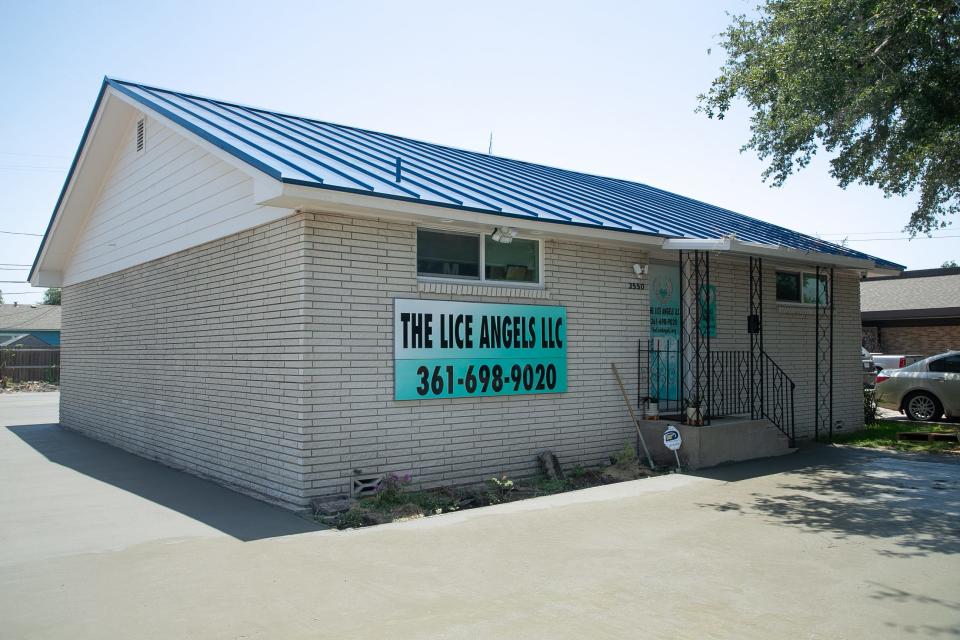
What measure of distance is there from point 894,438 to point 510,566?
1105 cm

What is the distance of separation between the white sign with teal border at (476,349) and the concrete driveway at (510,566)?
157 centimetres

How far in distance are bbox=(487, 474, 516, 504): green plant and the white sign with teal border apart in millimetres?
1039

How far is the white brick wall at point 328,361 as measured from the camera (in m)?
8.16

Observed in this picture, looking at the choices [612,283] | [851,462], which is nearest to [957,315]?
[851,462]

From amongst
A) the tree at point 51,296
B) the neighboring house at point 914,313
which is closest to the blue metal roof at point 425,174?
the neighboring house at point 914,313

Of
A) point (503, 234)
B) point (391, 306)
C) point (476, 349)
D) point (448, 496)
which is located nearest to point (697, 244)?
point (503, 234)

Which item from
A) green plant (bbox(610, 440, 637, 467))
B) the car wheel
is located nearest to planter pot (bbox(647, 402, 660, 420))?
green plant (bbox(610, 440, 637, 467))

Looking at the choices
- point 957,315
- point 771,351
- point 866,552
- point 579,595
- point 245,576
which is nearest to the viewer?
point 579,595

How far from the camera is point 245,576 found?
576cm

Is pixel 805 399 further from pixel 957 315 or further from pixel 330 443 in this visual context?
pixel 957 315

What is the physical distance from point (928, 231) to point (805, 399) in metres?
4.28

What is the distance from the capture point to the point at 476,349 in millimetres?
9289

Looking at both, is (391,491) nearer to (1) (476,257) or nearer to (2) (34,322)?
(1) (476,257)

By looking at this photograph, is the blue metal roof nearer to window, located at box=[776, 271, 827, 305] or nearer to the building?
the building
